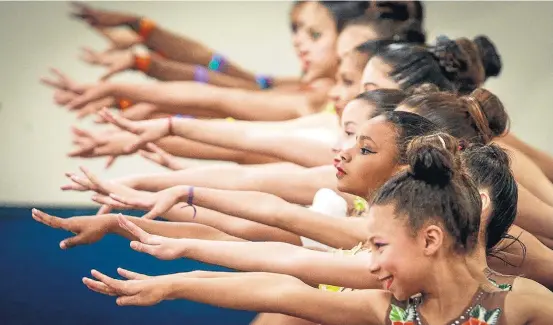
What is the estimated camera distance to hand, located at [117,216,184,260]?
1.75 metres

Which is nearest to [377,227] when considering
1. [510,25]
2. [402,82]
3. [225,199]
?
[225,199]

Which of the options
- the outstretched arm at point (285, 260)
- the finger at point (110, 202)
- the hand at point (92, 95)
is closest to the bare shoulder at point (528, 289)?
the outstretched arm at point (285, 260)

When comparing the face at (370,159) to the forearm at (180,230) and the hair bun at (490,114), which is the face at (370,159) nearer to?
the hair bun at (490,114)

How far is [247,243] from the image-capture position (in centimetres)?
193

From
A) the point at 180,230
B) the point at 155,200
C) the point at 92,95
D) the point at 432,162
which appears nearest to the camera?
the point at 432,162

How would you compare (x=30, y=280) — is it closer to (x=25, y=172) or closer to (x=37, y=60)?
(x=25, y=172)

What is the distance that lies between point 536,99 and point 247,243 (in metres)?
2.40

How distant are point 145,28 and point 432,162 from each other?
2483 millimetres

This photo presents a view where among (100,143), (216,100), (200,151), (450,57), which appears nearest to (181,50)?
(216,100)

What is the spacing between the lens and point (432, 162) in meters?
1.60

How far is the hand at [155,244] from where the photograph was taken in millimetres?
1753

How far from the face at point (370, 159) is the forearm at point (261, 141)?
2.10 ft

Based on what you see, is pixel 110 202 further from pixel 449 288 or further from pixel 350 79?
pixel 350 79

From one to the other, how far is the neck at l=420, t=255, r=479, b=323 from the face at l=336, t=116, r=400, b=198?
33cm
